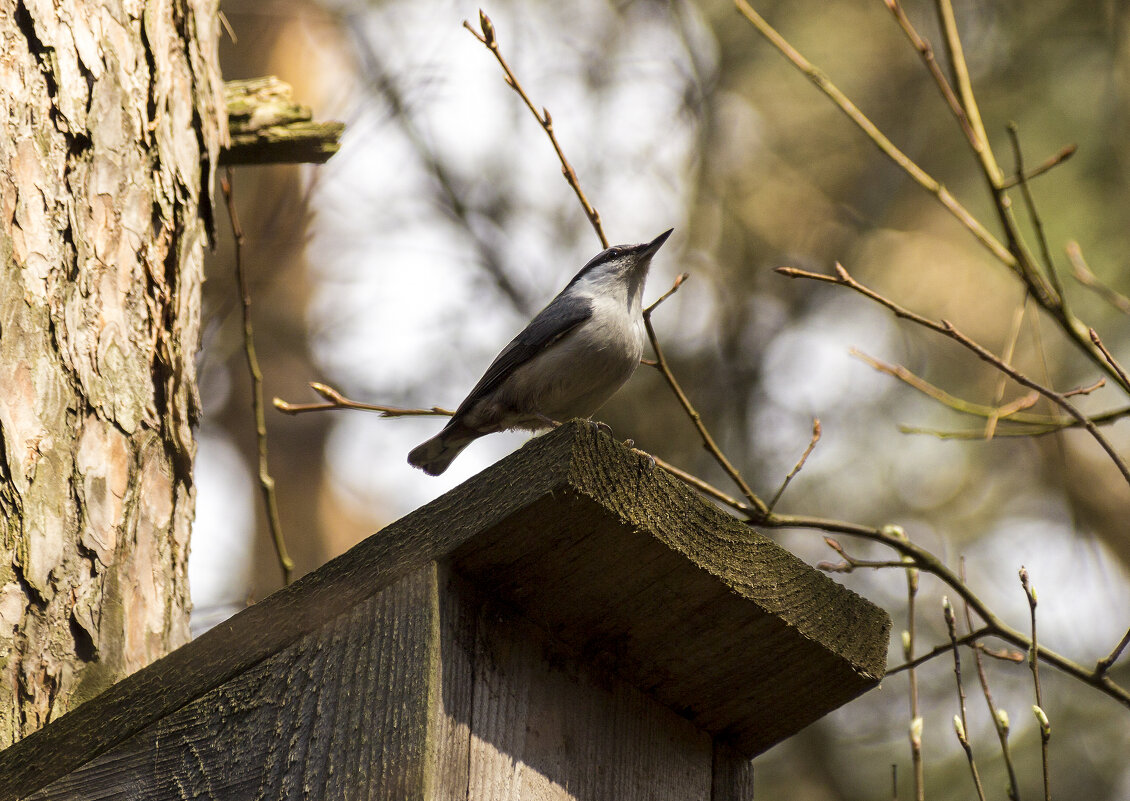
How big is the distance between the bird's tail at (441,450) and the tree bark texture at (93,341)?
81 centimetres

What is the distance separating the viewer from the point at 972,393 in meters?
7.39

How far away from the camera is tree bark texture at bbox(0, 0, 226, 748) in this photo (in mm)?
2258

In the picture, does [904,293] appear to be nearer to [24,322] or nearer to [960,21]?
[960,21]

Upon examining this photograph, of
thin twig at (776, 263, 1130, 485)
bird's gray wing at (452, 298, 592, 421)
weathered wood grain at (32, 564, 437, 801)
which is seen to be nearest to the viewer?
weathered wood grain at (32, 564, 437, 801)

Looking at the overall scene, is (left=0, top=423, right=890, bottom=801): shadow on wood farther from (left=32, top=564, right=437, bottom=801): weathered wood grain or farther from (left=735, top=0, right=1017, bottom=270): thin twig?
(left=735, top=0, right=1017, bottom=270): thin twig

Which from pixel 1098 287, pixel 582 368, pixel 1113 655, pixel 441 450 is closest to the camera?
pixel 1113 655

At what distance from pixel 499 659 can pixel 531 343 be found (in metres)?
1.57

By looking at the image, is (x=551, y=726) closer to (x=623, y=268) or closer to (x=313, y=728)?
(x=313, y=728)

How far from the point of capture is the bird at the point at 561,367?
9.65 feet

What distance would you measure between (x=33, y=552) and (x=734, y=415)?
5297 millimetres

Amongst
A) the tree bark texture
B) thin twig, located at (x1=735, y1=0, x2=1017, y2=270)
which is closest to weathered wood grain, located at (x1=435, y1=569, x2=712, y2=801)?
the tree bark texture

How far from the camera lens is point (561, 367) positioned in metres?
2.95

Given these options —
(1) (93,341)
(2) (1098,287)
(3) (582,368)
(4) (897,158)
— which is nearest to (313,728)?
(1) (93,341)

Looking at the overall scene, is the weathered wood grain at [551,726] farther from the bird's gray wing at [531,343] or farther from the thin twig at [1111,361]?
the bird's gray wing at [531,343]
